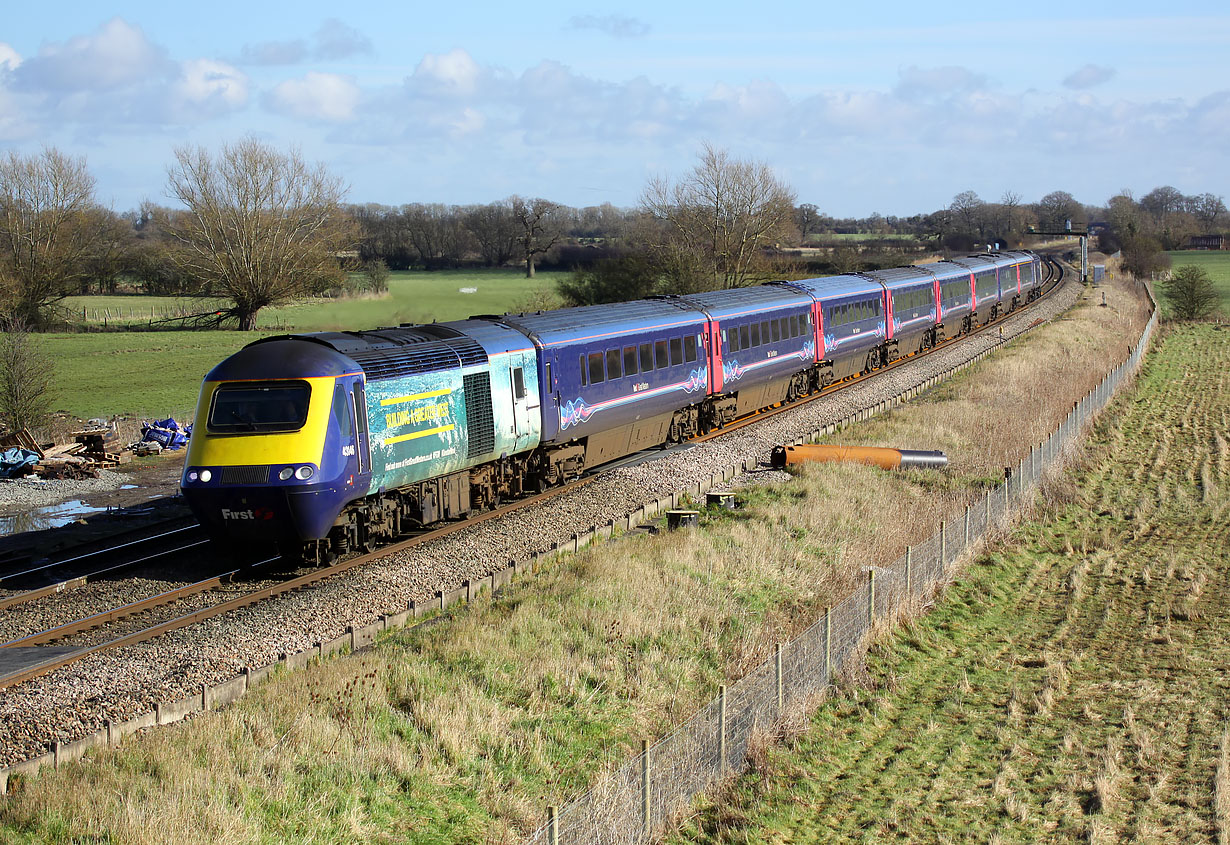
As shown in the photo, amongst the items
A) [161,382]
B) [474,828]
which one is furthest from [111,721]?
[161,382]

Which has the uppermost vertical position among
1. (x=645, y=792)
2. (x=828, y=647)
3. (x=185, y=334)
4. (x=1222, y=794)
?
(x=185, y=334)

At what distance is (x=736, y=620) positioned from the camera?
44.5 feet

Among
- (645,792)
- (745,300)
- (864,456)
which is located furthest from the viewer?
(745,300)

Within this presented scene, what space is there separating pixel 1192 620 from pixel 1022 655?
3.52m

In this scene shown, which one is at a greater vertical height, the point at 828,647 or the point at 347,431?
the point at 347,431

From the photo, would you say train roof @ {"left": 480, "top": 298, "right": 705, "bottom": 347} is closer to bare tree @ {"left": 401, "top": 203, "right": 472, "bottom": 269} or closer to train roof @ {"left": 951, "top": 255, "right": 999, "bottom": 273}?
bare tree @ {"left": 401, "top": 203, "right": 472, "bottom": 269}

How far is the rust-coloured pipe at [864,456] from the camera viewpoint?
23609mm

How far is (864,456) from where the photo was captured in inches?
936

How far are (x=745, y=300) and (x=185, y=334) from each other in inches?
1634

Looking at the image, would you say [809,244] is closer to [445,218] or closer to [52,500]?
[445,218]

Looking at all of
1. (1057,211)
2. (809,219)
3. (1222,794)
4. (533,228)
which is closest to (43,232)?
(533,228)

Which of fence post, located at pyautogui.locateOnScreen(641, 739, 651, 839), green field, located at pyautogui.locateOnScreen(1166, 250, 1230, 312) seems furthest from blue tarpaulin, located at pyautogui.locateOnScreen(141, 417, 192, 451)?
green field, located at pyautogui.locateOnScreen(1166, 250, 1230, 312)

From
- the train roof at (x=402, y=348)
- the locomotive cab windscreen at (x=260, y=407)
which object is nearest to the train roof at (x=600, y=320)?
the train roof at (x=402, y=348)

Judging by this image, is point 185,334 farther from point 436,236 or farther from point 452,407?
point 452,407
